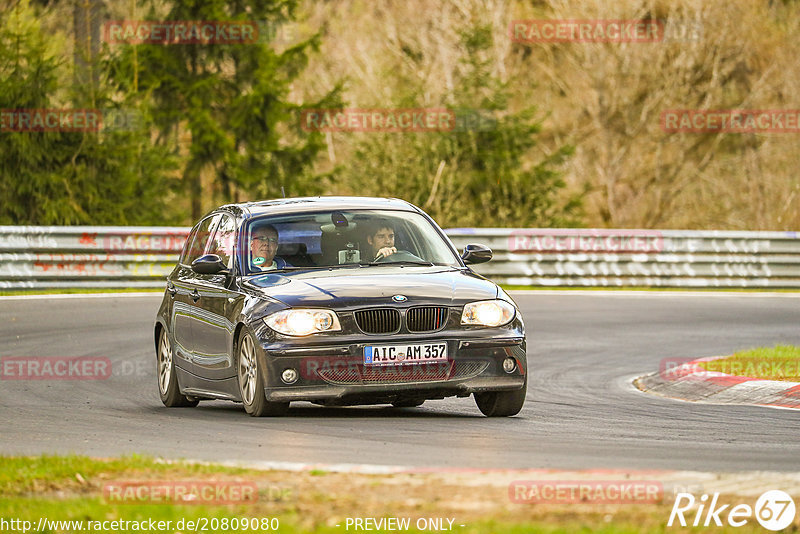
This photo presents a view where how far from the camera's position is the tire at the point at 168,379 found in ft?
39.4

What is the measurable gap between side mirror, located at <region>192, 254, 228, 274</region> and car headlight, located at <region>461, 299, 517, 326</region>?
2.06 meters

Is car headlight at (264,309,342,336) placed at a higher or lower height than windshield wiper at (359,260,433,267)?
lower

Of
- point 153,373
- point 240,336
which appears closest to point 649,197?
point 153,373

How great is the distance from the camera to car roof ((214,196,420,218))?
11312mm

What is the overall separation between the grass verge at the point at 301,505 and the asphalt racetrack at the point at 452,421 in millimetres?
692

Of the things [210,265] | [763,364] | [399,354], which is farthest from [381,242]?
[763,364]

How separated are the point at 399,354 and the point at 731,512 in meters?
4.07

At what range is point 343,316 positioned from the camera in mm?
9828

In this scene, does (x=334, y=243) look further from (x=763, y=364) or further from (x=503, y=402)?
(x=763, y=364)

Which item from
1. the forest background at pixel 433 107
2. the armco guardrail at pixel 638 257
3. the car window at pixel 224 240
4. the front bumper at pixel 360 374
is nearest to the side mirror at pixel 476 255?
the front bumper at pixel 360 374
